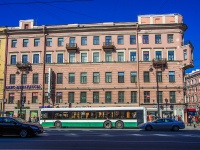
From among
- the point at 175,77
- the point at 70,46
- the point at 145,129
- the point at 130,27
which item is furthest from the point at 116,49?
the point at 145,129

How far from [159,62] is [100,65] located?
971 cm

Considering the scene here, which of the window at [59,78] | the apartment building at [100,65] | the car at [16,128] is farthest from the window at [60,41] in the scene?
the car at [16,128]

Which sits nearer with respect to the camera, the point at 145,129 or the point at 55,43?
the point at 145,129

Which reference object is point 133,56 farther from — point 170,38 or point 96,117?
point 96,117

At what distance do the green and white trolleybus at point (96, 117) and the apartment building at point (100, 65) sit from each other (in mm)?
11225

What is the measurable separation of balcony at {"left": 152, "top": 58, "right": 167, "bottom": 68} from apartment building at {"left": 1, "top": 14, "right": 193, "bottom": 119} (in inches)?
0.6

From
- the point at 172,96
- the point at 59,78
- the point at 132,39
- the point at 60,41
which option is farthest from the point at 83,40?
the point at 172,96

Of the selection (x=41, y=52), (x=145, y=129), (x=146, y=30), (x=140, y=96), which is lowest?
(x=145, y=129)

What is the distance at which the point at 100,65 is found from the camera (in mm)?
44344

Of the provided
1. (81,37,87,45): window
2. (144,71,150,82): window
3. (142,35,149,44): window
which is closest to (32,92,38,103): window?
(81,37,87,45): window

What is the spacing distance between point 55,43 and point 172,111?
74.9 feet

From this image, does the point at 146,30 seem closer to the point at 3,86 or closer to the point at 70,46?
the point at 70,46

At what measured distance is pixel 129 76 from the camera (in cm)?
4366

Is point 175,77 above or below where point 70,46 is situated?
below
